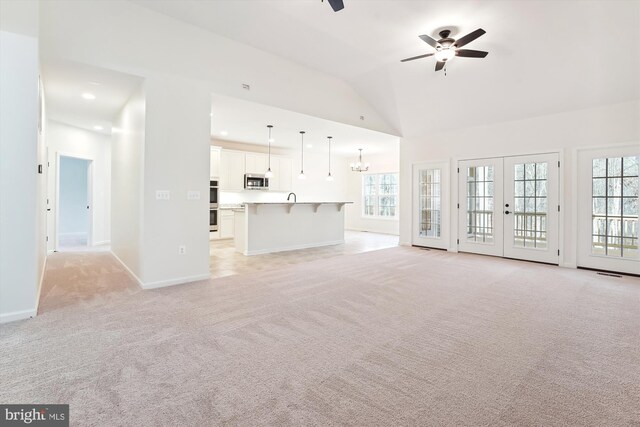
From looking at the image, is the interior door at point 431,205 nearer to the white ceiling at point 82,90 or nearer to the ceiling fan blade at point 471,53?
the ceiling fan blade at point 471,53

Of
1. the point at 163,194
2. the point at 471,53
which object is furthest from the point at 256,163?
the point at 471,53

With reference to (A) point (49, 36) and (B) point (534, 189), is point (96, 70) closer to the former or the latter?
(A) point (49, 36)

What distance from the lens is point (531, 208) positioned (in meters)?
5.85

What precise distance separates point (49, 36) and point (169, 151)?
1.64 meters

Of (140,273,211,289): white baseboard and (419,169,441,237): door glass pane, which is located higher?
(419,169,441,237): door glass pane

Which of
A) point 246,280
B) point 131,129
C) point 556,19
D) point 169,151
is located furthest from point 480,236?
point 131,129

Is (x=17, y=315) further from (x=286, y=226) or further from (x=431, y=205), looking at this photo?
(x=431, y=205)

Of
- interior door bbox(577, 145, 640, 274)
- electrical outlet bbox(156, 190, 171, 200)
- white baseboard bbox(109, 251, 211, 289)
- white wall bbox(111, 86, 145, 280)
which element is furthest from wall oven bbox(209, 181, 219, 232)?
interior door bbox(577, 145, 640, 274)

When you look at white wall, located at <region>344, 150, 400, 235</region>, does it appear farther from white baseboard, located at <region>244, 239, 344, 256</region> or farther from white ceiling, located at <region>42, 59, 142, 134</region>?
white ceiling, located at <region>42, 59, 142, 134</region>

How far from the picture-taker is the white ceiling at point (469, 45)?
152 inches

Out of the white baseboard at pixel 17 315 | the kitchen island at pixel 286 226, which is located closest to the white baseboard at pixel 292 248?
the kitchen island at pixel 286 226

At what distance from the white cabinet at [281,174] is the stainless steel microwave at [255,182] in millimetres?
319

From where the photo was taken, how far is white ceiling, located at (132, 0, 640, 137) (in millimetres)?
3850

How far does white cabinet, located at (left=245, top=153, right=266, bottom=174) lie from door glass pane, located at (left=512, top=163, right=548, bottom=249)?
6.48 m
